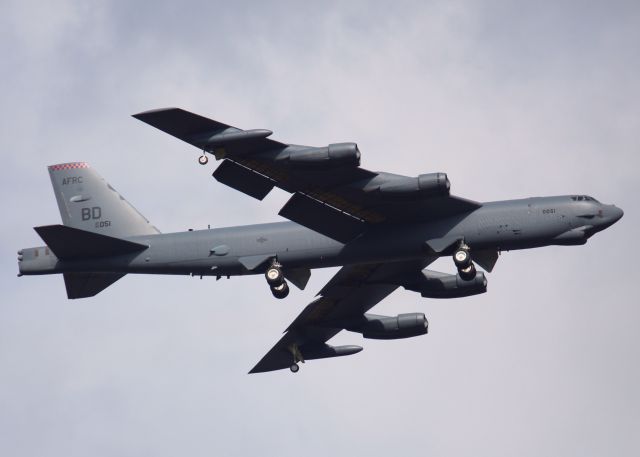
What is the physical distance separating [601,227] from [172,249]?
1790cm

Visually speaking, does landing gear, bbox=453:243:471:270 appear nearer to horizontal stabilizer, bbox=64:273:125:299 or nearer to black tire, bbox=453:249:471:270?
black tire, bbox=453:249:471:270

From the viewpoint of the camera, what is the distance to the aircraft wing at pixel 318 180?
46.0 m

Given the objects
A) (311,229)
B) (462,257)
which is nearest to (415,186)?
(462,257)

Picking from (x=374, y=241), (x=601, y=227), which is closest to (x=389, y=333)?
(x=374, y=241)

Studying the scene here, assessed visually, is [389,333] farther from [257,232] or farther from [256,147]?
[256,147]

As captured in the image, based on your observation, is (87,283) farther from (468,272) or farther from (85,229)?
(468,272)

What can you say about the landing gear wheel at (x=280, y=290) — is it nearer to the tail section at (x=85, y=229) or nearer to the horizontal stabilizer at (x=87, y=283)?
the tail section at (x=85, y=229)

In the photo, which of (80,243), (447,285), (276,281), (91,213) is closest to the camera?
(276,281)

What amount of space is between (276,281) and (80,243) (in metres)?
8.51

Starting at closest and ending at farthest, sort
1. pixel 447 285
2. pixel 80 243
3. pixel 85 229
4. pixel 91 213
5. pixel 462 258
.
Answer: pixel 462 258
pixel 80 243
pixel 447 285
pixel 85 229
pixel 91 213

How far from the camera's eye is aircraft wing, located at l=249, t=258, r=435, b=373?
55938 millimetres

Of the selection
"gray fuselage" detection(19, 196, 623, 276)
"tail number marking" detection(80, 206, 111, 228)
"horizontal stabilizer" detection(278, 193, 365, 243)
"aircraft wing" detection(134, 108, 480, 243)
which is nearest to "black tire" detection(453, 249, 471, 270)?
"gray fuselage" detection(19, 196, 623, 276)

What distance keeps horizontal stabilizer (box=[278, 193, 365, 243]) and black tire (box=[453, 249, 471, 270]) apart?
163 inches

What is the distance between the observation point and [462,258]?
49.8 meters
